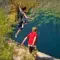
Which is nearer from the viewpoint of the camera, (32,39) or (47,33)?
(32,39)

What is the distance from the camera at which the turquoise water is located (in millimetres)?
5949

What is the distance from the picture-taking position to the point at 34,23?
19.7 ft

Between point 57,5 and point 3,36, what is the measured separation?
237cm

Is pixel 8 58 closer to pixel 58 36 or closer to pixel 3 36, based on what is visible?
pixel 3 36

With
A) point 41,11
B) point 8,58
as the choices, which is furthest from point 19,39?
point 8,58

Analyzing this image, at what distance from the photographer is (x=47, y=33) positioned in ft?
19.9

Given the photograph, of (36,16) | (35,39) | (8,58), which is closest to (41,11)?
(36,16)

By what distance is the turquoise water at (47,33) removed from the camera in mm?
5949

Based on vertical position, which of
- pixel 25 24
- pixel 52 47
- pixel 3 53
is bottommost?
pixel 52 47

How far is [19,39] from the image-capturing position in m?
6.05

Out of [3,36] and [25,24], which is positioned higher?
[3,36]

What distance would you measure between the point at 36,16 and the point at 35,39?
1.44 feet

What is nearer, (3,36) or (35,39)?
(3,36)

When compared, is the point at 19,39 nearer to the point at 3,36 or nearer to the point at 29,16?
the point at 29,16
